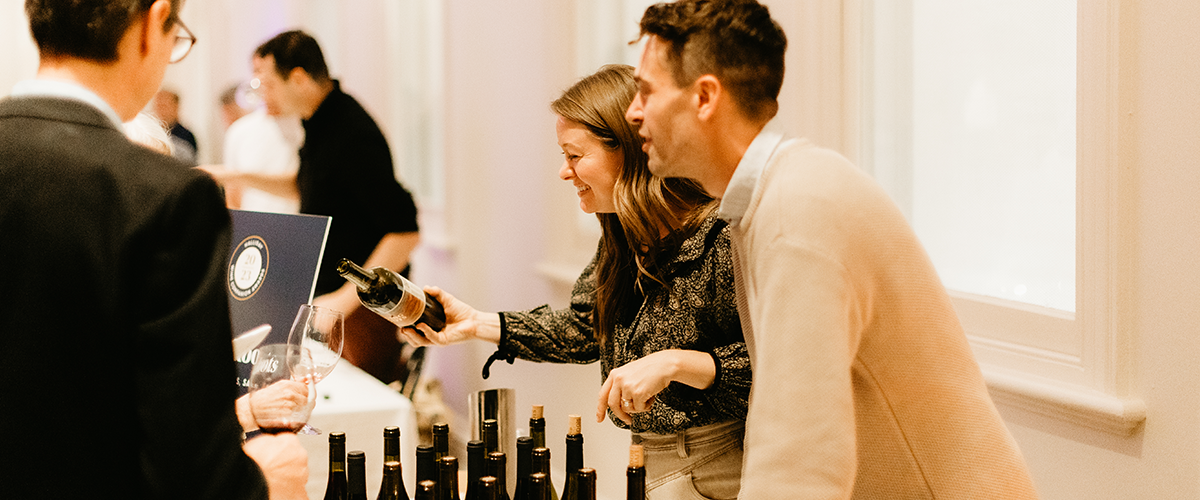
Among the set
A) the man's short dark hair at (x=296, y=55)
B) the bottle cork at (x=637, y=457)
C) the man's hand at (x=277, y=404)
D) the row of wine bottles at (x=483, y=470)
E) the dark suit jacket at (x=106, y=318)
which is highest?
the man's short dark hair at (x=296, y=55)

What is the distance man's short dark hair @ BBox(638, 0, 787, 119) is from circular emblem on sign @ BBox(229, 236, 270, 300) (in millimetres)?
1002

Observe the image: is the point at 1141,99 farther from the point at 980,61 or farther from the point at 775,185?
Answer: the point at 775,185

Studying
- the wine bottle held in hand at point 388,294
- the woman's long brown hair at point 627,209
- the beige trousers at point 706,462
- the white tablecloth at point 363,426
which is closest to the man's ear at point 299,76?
the white tablecloth at point 363,426

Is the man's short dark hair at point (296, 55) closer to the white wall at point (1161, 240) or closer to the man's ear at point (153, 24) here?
the man's ear at point (153, 24)

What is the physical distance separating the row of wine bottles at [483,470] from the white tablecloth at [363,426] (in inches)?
15.0

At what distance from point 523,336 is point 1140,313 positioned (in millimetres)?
1024

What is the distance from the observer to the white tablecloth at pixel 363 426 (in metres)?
1.96

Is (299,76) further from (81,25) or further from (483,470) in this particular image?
(81,25)

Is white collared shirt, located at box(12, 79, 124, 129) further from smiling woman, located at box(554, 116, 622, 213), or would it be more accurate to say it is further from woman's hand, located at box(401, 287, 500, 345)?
woman's hand, located at box(401, 287, 500, 345)

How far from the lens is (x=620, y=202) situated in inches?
60.6

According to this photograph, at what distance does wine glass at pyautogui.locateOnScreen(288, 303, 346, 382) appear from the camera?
151 centimetres

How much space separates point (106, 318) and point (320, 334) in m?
0.64

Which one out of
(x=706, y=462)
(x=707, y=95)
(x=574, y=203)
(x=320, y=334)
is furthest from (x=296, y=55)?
(x=707, y=95)

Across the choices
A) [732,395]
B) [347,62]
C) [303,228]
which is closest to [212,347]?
[732,395]
